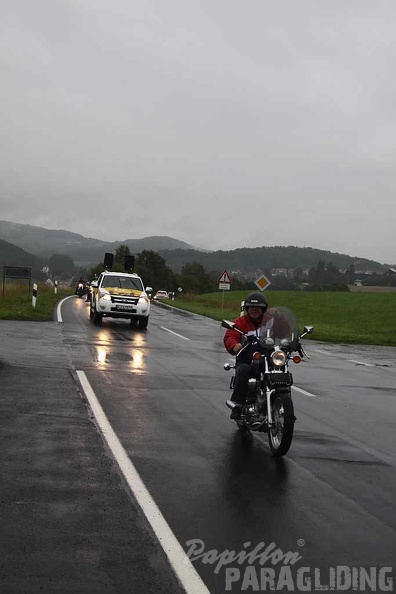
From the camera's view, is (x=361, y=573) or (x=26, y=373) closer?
(x=361, y=573)

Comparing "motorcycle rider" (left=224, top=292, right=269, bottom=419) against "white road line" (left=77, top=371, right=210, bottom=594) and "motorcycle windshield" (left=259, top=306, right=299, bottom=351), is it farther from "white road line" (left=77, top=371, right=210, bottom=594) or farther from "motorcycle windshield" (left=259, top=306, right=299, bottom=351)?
"white road line" (left=77, top=371, right=210, bottom=594)

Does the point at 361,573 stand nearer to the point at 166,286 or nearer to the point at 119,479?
the point at 119,479

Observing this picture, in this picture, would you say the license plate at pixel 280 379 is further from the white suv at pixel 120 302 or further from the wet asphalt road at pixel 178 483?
the white suv at pixel 120 302

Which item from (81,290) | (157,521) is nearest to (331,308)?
(81,290)

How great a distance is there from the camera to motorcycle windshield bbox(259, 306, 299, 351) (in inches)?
277

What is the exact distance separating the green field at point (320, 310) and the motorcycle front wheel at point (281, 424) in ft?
57.4

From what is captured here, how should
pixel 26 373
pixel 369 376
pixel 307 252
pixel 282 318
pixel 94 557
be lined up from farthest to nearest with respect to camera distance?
pixel 307 252 → pixel 369 376 → pixel 26 373 → pixel 282 318 → pixel 94 557

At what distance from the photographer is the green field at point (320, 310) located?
25230mm

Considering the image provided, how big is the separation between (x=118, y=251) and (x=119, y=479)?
12607 centimetres

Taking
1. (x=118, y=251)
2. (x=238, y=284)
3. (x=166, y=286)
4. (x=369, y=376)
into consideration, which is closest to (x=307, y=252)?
(x=238, y=284)

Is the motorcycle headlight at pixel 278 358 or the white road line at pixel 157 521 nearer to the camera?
the white road line at pixel 157 521

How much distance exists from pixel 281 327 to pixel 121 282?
17420 mm

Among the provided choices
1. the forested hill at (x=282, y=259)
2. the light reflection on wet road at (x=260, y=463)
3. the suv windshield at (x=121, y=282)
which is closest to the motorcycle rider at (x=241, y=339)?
the light reflection on wet road at (x=260, y=463)

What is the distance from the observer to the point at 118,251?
130125 millimetres
